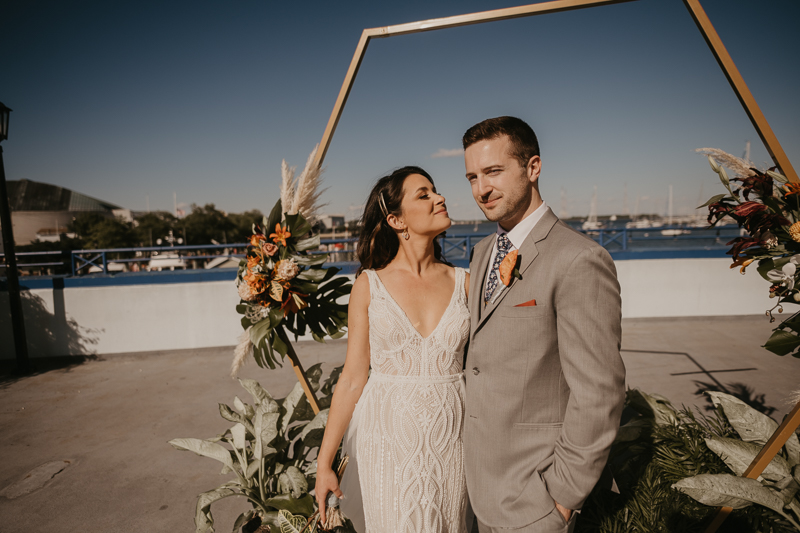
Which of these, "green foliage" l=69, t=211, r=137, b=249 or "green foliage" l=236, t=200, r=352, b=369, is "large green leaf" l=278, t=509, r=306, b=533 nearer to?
"green foliage" l=236, t=200, r=352, b=369

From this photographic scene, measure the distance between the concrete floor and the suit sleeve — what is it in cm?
105

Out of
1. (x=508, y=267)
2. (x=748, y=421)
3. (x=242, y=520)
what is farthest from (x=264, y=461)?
(x=748, y=421)

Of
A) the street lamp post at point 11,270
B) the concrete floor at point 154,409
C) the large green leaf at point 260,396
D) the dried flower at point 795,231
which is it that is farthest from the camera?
the street lamp post at point 11,270

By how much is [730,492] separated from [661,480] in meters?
0.42

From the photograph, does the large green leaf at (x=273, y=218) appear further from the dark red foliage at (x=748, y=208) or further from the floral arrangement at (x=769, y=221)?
the dark red foliage at (x=748, y=208)

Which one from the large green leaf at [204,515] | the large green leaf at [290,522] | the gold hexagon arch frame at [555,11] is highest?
the gold hexagon arch frame at [555,11]

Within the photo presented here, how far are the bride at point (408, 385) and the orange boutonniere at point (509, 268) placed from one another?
0.40 meters

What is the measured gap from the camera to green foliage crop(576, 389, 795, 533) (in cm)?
175

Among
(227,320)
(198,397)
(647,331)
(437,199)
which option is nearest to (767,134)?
(437,199)

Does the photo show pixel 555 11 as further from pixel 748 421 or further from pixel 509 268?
pixel 748 421

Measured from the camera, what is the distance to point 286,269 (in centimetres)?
206

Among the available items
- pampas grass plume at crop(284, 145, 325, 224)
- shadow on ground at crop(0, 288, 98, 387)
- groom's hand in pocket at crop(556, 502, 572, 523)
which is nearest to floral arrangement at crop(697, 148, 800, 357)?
groom's hand in pocket at crop(556, 502, 572, 523)

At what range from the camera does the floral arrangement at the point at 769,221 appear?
1.55 m

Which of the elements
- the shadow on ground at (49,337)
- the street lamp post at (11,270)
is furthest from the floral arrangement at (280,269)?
the shadow on ground at (49,337)
